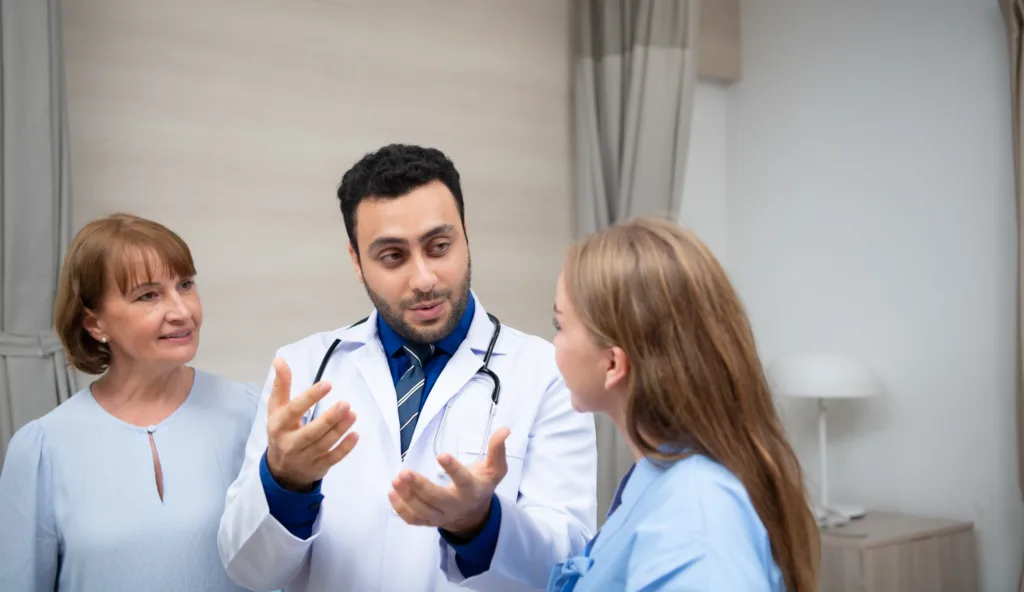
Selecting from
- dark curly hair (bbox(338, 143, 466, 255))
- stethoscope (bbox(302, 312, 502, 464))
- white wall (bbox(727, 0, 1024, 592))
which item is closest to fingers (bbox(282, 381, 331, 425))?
stethoscope (bbox(302, 312, 502, 464))

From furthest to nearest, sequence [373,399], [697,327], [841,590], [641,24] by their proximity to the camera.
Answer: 1. [641,24]
2. [841,590]
3. [373,399]
4. [697,327]

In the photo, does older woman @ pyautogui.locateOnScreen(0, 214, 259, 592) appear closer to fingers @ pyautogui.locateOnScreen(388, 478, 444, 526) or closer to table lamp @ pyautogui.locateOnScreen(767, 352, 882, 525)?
fingers @ pyautogui.locateOnScreen(388, 478, 444, 526)

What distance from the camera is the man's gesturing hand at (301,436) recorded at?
51.1 inches

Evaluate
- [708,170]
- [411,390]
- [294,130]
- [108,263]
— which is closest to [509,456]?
[411,390]

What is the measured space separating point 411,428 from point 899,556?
2331mm

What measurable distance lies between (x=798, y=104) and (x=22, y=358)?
305 cm

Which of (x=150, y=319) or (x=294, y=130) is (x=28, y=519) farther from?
(x=294, y=130)

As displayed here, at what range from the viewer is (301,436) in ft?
4.31

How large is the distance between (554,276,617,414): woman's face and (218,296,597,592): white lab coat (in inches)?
11.4

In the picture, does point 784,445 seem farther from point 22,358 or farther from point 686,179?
point 686,179

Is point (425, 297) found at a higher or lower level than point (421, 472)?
higher

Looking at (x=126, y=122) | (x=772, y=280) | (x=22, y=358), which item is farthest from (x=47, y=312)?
(x=772, y=280)

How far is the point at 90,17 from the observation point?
2.65m

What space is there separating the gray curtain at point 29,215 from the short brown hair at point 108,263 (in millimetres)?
661
